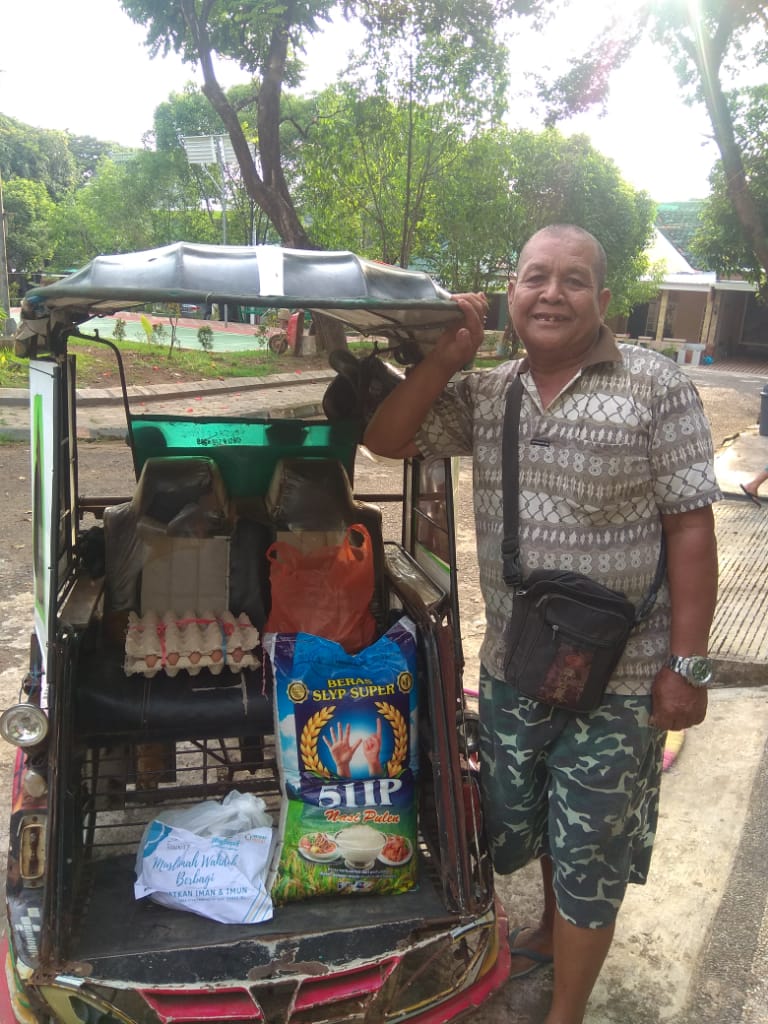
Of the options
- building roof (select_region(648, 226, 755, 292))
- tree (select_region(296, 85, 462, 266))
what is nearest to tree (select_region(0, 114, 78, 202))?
building roof (select_region(648, 226, 755, 292))

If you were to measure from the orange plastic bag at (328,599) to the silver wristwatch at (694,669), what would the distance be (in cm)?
104

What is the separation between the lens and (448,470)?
8.70ft

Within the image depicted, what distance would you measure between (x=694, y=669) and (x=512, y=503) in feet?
1.98

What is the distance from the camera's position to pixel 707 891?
2926mm

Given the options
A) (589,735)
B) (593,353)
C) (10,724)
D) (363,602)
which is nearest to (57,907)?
(10,724)

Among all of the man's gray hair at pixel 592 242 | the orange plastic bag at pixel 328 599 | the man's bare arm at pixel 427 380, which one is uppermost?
the man's gray hair at pixel 592 242

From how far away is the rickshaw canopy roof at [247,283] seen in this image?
1.87 metres

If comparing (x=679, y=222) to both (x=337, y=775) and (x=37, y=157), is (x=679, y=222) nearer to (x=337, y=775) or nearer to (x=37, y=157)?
(x=337, y=775)

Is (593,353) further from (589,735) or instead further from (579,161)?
(579,161)

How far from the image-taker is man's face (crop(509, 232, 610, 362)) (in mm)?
1997

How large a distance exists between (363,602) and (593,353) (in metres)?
1.13

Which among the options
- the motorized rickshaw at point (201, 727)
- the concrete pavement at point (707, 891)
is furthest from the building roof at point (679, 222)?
the motorized rickshaw at point (201, 727)

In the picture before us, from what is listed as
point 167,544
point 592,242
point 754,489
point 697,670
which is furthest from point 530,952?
point 754,489

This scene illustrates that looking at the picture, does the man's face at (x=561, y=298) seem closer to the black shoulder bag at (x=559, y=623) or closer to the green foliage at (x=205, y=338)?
the black shoulder bag at (x=559, y=623)
